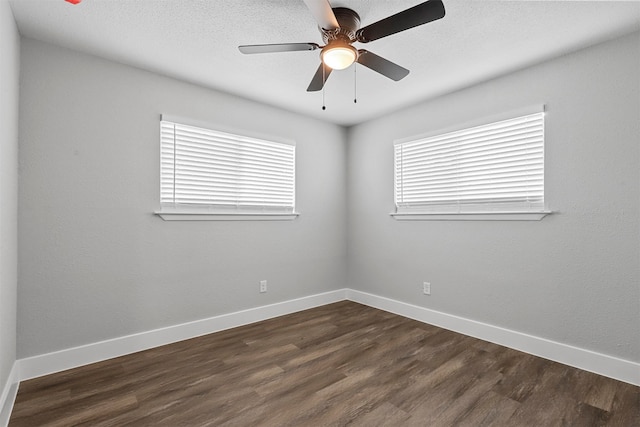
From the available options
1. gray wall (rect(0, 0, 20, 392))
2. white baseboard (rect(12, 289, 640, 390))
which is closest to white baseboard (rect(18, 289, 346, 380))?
white baseboard (rect(12, 289, 640, 390))

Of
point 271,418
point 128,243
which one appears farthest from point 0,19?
point 271,418

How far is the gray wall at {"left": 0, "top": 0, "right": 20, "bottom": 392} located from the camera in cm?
178

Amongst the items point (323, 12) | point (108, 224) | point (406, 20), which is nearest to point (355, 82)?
point (406, 20)

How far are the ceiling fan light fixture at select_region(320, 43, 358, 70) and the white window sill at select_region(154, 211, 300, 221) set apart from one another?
1.86 meters

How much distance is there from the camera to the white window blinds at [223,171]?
9.55 ft

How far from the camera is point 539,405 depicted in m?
1.94

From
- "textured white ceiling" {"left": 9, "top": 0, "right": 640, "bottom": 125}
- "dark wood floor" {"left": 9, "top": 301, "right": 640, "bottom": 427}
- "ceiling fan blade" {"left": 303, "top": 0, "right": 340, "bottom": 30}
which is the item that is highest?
"textured white ceiling" {"left": 9, "top": 0, "right": 640, "bottom": 125}

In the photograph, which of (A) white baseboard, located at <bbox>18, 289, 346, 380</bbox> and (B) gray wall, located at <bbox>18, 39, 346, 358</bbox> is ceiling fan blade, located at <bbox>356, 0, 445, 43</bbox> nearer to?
(B) gray wall, located at <bbox>18, 39, 346, 358</bbox>

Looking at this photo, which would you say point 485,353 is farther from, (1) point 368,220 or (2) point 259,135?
(2) point 259,135

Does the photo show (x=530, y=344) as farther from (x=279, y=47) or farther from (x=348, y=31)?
(x=279, y=47)

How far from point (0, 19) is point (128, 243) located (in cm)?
162

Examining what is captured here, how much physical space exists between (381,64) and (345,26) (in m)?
0.35

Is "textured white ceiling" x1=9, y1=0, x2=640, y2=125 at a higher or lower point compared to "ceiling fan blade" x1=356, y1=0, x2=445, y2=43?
higher

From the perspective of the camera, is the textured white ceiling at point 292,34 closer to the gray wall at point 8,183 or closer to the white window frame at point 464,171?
the gray wall at point 8,183
